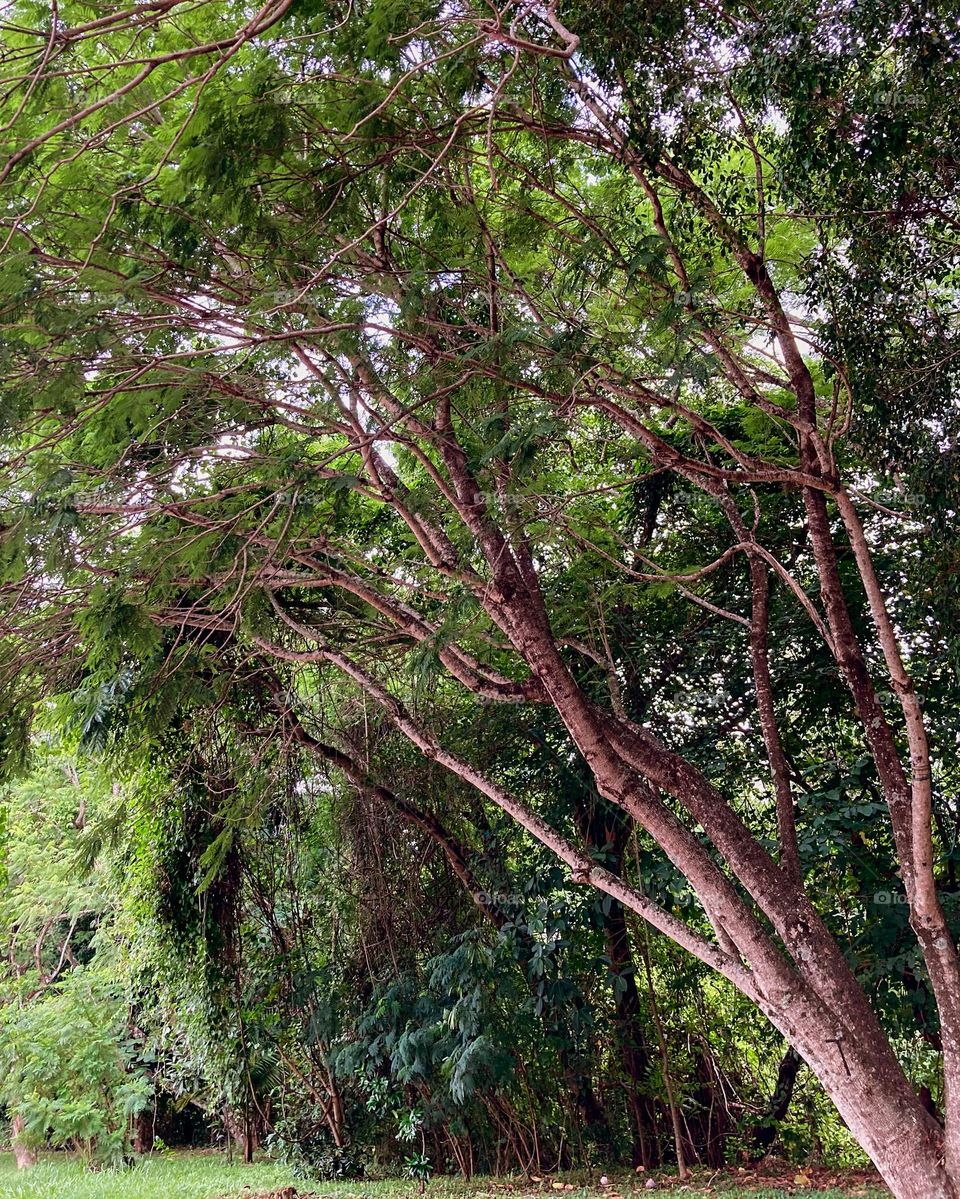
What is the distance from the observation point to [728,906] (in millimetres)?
4316

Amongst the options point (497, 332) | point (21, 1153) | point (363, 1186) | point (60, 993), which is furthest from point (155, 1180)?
point (497, 332)

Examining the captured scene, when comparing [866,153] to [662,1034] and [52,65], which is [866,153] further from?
[662,1034]

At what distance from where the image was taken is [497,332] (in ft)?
14.5

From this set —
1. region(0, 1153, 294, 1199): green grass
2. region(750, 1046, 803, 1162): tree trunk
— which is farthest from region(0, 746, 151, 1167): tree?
region(750, 1046, 803, 1162): tree trunk

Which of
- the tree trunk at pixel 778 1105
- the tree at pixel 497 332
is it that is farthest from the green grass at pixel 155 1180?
the tree at pixel 497 332

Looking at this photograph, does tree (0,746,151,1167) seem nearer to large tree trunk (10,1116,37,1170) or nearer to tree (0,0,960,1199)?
large tree trunk (10,1116,37,1170)

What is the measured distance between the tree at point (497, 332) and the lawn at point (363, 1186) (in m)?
1.84

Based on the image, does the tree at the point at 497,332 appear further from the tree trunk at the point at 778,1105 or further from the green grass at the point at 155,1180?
the green grass at the point at 155,1180

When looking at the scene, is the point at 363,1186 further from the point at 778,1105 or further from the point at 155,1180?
the point at 778,1105

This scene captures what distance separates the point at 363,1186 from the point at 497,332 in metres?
5.96

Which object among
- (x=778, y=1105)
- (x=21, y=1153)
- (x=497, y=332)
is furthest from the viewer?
(x=21, y=1153)

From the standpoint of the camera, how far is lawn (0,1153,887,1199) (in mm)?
5477

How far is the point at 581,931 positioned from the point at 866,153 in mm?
4978

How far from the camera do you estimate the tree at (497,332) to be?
3.56 m
